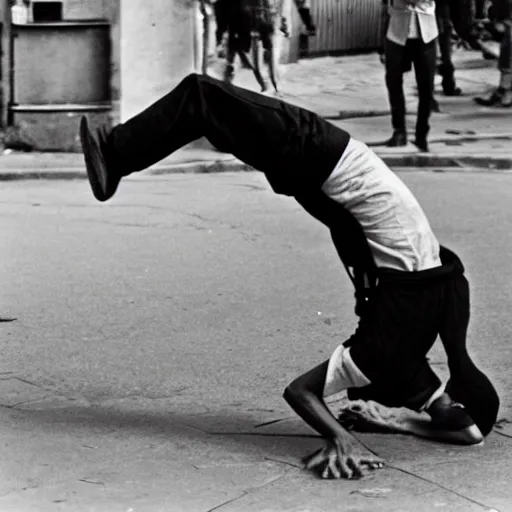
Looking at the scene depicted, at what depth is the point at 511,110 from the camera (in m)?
15.4

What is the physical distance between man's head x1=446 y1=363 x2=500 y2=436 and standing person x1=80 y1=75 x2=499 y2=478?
0.09 meters

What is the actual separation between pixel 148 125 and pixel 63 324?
7.70ft

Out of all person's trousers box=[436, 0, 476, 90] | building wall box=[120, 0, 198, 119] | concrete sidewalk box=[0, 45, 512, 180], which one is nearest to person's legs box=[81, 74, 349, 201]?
concrete sidewalk box=[0, 45, 512, 180]

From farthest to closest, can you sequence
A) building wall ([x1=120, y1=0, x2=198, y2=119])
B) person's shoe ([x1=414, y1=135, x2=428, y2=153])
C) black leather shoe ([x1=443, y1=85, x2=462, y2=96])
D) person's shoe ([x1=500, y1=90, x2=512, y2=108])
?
black leather shoe ([x1=443, y1=85, x2=462, y2=96]) → person's shoe ([x1=500, y1=90, x2=512, y2=108]) → building wall ([x1=120, y1=0, x2=198, y2=119]) → person's shoe ([x1=414, y1=135, x2=428, y2=153])

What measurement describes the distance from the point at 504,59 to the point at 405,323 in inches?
440

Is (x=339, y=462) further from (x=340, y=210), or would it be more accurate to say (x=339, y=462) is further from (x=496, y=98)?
(x=496, y=98)

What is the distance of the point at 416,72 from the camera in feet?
39.6

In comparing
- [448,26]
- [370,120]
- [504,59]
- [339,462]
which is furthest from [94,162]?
[448,26]

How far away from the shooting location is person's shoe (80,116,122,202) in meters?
4.58

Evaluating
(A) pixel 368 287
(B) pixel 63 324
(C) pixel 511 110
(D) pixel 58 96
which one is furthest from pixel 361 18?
(A) pixel 368 287

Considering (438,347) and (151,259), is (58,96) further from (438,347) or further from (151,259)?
(438,347)

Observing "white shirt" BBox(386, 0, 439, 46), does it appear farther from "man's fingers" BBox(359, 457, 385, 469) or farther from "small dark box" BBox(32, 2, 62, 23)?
"man's fingers" BBox(359, 457, 385, 469)

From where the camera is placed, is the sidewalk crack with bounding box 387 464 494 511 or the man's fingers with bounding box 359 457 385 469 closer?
the sidewalk crack with bounding box 387 464 494 511

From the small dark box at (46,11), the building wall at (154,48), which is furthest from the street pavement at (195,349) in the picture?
the small dark box at (46,11)
